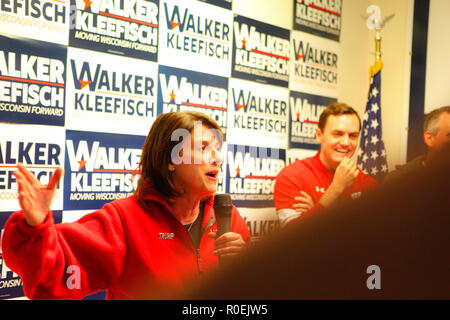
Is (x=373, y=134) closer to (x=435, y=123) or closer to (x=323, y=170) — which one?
(x=323, y=170)

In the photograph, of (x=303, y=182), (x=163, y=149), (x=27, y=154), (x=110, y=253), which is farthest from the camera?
(x=303, y=182)

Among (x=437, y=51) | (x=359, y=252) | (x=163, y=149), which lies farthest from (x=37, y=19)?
(x=437, y=51)

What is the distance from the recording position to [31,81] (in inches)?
71.5

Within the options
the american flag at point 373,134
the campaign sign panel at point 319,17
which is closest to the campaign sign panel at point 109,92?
the campaign sign panel at point 319,17

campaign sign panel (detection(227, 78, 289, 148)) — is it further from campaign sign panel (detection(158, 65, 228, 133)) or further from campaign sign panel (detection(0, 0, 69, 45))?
campaign sign panel (detection(0, 0, 69, 45))

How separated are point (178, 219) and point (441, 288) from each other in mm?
1088

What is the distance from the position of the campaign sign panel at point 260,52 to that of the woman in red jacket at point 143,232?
1.38 m

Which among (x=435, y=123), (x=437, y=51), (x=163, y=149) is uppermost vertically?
(x=437, y=51)

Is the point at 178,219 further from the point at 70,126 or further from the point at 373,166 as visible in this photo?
the point at 373,166

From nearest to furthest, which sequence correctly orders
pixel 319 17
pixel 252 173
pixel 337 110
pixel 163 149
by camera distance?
pixel 163 149 → pixel 337 110 → pixel 252 173 → pixel 319 17

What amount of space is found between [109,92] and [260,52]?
1.10m

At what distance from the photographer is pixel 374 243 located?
0.48ft

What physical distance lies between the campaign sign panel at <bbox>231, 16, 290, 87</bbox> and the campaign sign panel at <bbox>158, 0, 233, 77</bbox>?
0.07m

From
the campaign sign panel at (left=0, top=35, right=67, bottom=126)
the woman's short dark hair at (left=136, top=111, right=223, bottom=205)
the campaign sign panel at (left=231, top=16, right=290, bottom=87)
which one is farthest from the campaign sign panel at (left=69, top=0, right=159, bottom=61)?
the woman's short dark hair at (left=136, top=111, right=223, bottom=205)
